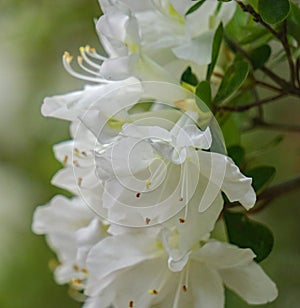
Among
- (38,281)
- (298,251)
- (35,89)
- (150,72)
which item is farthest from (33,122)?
(150,72)

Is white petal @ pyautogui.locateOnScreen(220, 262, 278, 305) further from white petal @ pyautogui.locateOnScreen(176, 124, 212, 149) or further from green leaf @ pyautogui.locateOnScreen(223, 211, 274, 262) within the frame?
white petal @ pyautogui.locateOnScreen(176, 124, 212, 149)

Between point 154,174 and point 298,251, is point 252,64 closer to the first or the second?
point 154,174

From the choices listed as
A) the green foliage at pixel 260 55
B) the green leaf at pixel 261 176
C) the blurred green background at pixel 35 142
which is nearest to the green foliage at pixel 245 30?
the green foliage at pixel 260 55

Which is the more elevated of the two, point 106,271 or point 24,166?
point 106,271

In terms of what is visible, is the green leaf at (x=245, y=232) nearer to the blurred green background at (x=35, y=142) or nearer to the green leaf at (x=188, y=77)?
the green leaf at (x=188, y=77)

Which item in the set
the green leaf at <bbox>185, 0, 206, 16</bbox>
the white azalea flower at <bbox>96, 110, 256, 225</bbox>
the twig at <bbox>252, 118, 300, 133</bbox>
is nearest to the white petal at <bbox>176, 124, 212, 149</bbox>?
the white azalea flower at <bbox>96, 110, 256, 225</bbox>
